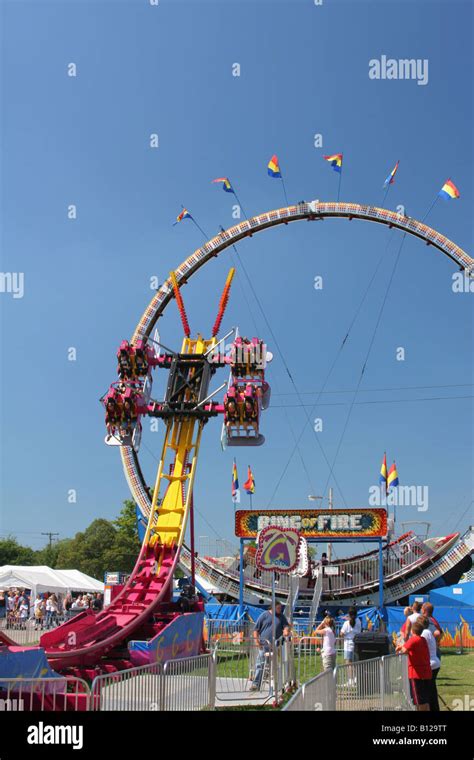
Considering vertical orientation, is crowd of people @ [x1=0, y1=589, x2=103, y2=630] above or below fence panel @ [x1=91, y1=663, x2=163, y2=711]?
below

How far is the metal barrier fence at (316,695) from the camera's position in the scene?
705 cm

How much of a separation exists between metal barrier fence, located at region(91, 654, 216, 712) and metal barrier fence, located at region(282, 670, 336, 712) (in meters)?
1.81

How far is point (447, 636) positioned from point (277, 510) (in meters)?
8.78

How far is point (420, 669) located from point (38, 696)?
14.9 feet

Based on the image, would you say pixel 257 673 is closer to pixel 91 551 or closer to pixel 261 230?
pixel 261 230

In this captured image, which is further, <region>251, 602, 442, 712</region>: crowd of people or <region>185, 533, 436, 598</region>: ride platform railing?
<region>185, 533, 436, 598</region>: ride platform railing

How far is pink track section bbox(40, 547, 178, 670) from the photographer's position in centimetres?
1385

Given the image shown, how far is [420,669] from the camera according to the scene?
30.4 feet

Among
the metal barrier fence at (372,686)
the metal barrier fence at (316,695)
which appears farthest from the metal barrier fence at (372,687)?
the metal barrier fence at (316,695)

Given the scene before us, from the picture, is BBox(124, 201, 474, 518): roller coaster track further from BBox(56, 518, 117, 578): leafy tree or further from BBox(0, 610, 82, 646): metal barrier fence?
BBox(56, 518, 117, 578): leafy tree

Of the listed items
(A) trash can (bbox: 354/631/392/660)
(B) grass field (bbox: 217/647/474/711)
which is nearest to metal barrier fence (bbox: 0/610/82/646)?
(B) grass field (bbox: 217/647/474/711)

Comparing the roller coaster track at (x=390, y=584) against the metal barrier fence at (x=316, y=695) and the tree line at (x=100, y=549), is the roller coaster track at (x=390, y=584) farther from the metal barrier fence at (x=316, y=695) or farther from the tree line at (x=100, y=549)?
the tree line at (x=100, y=549)
